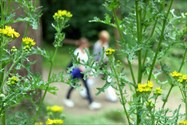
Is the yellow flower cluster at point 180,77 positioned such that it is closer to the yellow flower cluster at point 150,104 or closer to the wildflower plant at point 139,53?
the wildflower plant at point 139,53

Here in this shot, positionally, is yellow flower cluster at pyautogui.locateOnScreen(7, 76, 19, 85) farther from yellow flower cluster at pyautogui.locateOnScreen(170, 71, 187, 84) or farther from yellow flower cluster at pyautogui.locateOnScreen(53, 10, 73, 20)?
yellow flower cluster at pyautogui.locateOnScreen(170, 71, 187, 84)

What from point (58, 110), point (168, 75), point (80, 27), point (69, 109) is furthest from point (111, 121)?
point (80, 27)

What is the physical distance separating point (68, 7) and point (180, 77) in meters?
16.1

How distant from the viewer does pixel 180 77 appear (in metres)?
2.82

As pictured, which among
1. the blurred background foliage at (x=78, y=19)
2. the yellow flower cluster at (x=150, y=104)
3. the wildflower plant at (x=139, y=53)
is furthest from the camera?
the blurred background foliage at (x=78, y=19)

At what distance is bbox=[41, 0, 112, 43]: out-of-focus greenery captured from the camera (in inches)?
722

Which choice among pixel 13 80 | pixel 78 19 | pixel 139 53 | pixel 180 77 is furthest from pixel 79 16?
pixel 13 80

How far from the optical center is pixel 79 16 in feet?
61.0

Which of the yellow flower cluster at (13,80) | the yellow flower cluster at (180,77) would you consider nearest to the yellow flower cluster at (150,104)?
the yellow flower cluster at (180,77)

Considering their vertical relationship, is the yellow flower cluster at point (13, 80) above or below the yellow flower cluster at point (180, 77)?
below

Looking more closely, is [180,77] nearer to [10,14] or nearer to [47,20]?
[10,14]

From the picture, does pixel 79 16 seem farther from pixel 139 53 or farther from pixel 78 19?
pixel 139 53

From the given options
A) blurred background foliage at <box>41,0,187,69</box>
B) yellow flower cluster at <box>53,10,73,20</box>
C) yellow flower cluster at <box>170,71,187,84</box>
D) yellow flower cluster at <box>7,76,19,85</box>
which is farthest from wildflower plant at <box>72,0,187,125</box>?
blurred background foliage at <box>41,0,187,69</box>

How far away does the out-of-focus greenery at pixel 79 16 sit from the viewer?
60.2 ft
